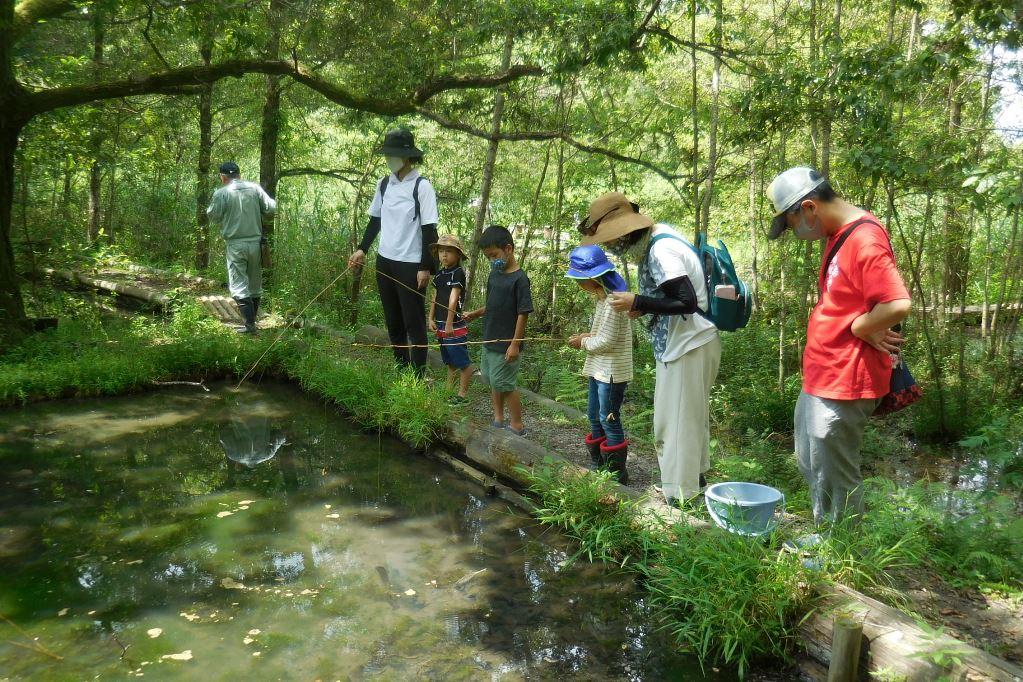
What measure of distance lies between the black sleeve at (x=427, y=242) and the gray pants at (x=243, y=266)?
10.5ft

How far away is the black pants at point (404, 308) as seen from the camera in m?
6.40

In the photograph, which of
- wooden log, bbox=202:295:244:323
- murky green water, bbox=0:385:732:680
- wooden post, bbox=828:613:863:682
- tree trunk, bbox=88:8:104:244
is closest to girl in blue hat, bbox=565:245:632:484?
murky green water, bbox=0:385:732:680

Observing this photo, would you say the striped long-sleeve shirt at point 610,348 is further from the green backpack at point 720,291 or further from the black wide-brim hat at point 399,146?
the black wide-brim hat at point 399,146

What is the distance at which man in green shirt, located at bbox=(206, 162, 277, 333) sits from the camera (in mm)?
8492

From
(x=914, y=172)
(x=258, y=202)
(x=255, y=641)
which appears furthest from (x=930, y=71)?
(x=258, y=202)

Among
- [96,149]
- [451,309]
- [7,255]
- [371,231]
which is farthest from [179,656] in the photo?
[96,149]

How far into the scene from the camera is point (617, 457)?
468 centimetres

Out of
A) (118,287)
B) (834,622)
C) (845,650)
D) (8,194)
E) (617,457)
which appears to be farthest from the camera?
(118,287)

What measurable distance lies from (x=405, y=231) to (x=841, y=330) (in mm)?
4016

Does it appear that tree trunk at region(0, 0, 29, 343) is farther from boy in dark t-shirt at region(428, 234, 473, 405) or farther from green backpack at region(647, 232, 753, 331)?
green backpack at region(647, 232, 753, 331)

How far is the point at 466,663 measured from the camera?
3.29 meters

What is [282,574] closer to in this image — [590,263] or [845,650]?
[590,263]

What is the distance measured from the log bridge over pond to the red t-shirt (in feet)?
2.91

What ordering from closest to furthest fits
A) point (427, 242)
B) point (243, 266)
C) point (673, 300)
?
point (673, 300)
point (427, 242)
point (243, 266)
